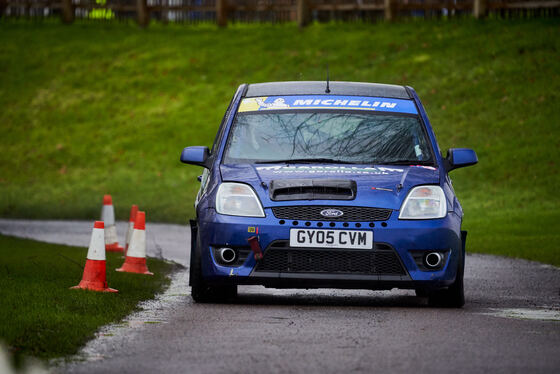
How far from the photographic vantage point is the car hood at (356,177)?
34.9 feet

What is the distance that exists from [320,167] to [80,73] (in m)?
31.1

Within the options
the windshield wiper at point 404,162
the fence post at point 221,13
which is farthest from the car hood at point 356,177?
the fence post at point 221,13

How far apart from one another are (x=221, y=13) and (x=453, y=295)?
33698 millimetres

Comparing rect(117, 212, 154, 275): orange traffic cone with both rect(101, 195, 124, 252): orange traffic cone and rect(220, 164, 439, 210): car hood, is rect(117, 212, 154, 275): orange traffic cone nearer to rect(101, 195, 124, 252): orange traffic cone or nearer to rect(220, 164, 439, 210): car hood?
rect(220, 164, 439, 210): car hood

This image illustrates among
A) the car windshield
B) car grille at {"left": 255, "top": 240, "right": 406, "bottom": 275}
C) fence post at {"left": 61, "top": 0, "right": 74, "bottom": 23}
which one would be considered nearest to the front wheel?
car grille at {"left": 255, "top": 240, "right": 406, "bottom": 275}

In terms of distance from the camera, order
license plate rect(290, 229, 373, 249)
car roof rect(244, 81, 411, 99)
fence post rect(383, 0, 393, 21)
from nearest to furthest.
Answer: license plate rect(290, 229, 373, 249)
car roof rect(244, 81, 411, 99)
fence post rect(383, 0, 393, 21)

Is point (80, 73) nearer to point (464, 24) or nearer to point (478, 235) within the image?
point (464, 24)

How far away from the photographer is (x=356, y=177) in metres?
10.9

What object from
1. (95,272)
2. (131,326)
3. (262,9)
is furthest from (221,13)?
(131,326)

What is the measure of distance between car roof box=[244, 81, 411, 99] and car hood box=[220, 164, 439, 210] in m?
1.28

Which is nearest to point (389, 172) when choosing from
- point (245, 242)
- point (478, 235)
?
point (245, 242)

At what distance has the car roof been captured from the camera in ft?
40.4

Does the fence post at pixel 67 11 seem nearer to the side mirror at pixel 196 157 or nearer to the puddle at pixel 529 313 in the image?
the side mirror at pixel 196 157

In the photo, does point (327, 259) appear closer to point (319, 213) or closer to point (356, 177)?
point (319, 213)
